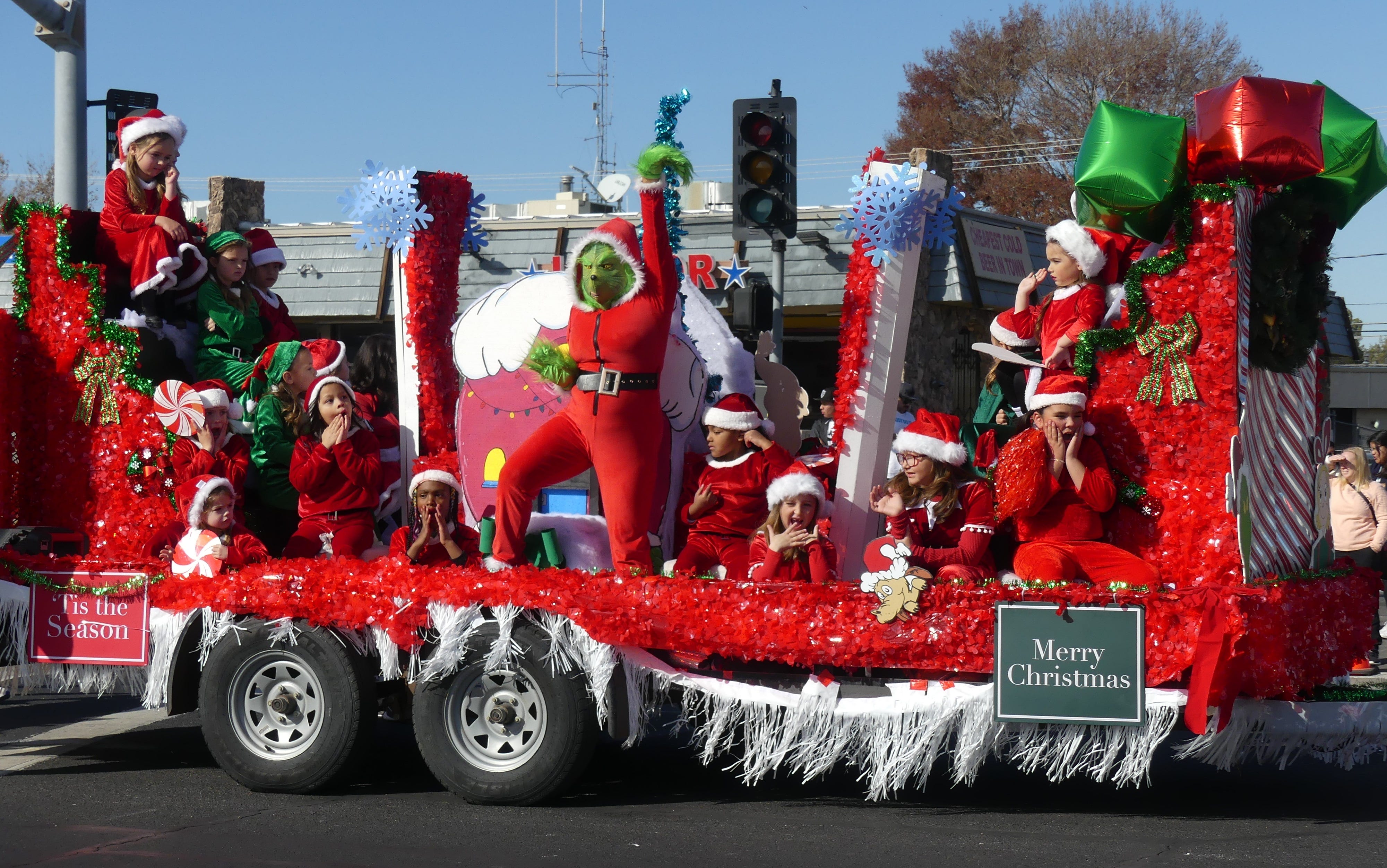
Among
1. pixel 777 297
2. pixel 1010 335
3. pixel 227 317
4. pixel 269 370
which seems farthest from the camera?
pixel 777 297

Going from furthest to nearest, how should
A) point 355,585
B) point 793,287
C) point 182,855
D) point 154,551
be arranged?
1. point 793,287
2. point 154,551
3. point 355,585
4. point 182,855

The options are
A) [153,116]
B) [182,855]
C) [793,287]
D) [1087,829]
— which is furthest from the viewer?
[793,287]

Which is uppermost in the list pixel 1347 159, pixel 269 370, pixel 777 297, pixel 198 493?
pixel 1347 159

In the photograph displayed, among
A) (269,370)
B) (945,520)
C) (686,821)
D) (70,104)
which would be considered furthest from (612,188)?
(70,104)

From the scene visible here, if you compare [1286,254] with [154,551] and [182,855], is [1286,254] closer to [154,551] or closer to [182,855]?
[182,855]

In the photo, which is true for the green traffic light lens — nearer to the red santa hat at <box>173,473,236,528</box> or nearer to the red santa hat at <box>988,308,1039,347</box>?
the red santa hat at <box>988,308,1039,347</box>

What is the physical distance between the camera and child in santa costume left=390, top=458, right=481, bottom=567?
6145mm

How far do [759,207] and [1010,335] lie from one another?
Answer: 363 centimetres

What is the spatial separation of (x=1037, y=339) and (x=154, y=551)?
3.96 m

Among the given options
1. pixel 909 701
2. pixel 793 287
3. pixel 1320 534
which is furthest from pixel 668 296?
pixel 793 287

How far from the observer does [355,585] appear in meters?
5.90

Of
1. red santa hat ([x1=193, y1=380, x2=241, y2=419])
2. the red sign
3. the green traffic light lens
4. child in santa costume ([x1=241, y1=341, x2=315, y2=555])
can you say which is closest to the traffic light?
the green traffic light lens

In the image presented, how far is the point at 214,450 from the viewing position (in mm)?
6727

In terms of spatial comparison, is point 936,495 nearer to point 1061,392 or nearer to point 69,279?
point 1061,392
